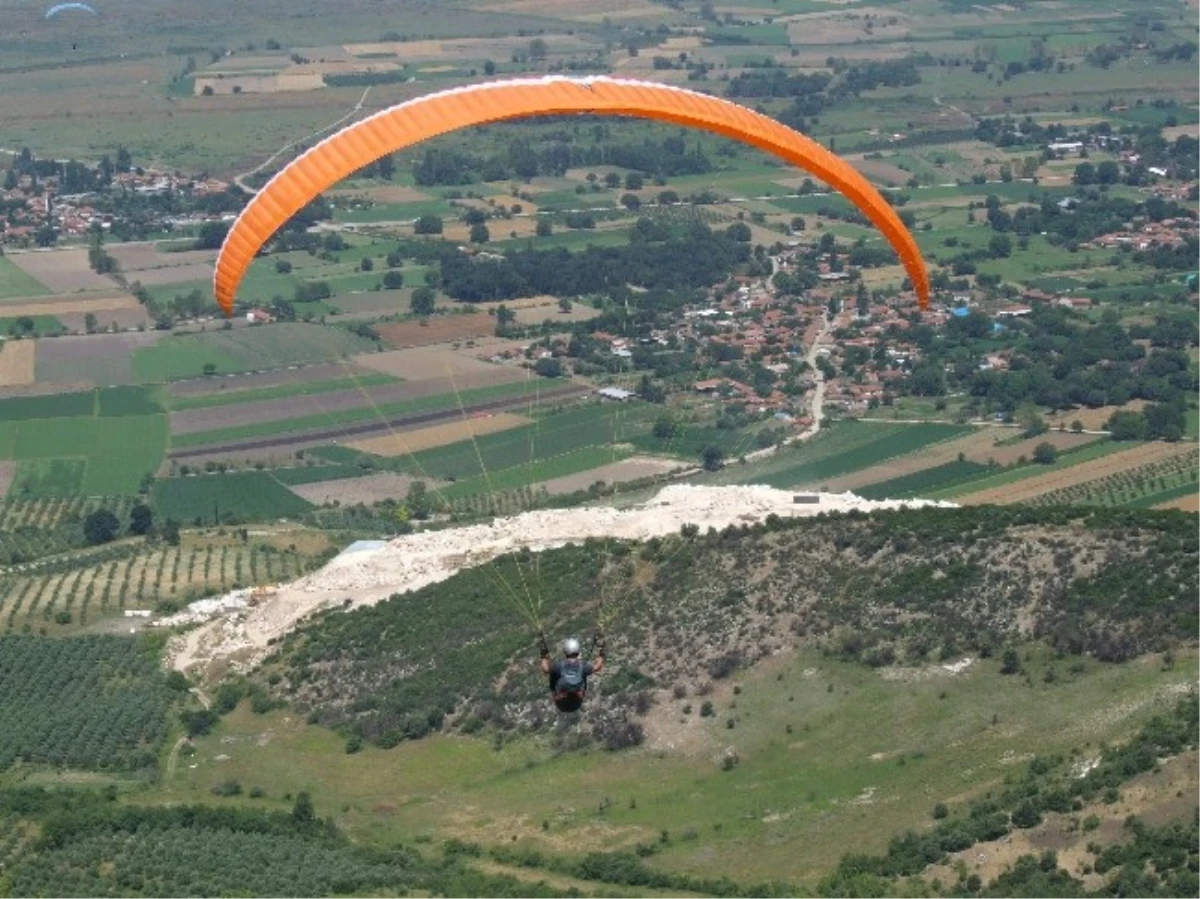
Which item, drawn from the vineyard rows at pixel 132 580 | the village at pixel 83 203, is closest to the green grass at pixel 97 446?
the vineyard rows at pixel 132 580

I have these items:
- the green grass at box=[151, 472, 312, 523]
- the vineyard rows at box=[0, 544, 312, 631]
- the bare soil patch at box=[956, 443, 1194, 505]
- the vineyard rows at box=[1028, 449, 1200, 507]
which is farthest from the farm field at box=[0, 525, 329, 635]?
the vineyard rows at box=[1028, 449, 1200, 507]

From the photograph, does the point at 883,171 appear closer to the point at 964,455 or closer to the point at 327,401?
the point at 327,401

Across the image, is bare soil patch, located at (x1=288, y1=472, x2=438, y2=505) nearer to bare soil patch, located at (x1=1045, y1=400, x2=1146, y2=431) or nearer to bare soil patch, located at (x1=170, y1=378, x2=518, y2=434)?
bare soil patch, located at (x1=170, y1=378, x2=518, y2=434)

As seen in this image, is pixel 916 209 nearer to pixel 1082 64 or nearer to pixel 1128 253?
pixel 1128 253

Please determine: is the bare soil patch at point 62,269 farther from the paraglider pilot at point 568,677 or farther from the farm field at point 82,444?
the paraglider pilot at point 568,677

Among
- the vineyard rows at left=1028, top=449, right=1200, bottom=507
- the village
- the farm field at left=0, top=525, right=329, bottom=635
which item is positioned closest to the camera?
the farm field at left=0, top=525, right=329, bottom=635

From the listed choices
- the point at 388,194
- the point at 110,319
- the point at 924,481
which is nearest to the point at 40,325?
the point at 110,319

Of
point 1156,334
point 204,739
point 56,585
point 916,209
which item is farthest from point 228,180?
point 204,739
